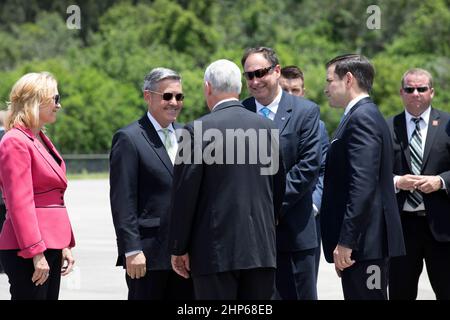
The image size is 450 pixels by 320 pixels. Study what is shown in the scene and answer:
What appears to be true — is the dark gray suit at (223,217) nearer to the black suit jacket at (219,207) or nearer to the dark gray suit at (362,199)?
the black suit jacket at (219,207)

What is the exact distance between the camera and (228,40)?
2101 inches

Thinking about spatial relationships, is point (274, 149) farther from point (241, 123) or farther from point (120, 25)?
point (120, 25)

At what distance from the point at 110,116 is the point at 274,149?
36.5m

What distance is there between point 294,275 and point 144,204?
1.27 meters

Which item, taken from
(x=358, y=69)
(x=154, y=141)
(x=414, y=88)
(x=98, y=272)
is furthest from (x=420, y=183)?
(x=98, y=272)

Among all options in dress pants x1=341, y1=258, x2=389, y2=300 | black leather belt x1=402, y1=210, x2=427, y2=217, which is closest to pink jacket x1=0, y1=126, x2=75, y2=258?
dress pants x1=341, y1=258, x2=389, y2=300

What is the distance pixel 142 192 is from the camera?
18.9 feet

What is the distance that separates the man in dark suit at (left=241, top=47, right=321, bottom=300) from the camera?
6.09m

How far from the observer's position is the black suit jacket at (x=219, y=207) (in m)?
4.86

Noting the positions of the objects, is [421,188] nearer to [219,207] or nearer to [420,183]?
[420,183]

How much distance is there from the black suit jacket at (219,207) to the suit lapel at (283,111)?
1.21m

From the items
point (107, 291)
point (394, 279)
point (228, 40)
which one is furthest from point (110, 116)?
point (394, 279)

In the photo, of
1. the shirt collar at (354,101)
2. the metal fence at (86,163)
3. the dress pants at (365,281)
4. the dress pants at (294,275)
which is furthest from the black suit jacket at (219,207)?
the metal fence at (86,163)
